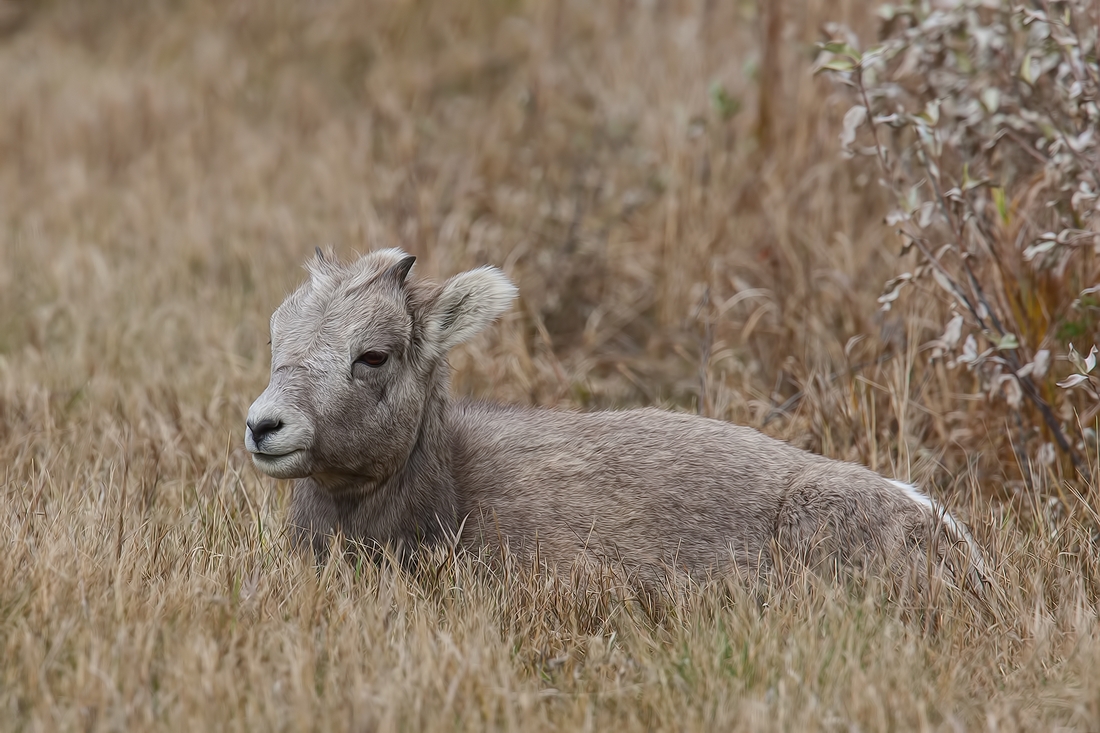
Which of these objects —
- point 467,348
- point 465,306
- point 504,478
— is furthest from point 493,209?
point 504,478

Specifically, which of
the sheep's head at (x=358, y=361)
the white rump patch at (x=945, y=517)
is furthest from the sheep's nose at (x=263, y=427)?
the white rump patch at (x=945, y=517)

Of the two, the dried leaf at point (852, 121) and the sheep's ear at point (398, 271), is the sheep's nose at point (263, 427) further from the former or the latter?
the dried leaf at point (852, 121)

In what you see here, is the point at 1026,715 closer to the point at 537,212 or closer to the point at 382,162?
the point at 537,212

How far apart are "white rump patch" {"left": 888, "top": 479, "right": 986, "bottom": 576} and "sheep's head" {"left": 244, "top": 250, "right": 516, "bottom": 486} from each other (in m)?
1.70

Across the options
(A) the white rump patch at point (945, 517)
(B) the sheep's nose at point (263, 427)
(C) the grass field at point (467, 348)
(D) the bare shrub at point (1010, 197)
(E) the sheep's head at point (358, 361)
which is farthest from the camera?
(D) the bare shrub at point (1010, 197)

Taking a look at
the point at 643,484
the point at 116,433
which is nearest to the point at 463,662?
the point at 643,484

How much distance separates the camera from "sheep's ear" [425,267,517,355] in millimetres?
5121

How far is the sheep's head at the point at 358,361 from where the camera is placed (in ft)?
15.0

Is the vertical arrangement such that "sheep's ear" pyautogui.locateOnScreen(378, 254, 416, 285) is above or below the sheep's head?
above

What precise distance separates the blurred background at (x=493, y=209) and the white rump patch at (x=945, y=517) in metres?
0.52

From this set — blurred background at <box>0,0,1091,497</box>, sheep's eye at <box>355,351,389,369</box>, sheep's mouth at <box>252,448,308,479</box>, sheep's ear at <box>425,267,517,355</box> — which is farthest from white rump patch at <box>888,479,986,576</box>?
sheep's mouth at <box>252,448,308,479</box>

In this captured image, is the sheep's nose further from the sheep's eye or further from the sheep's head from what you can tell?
the sheep's eye

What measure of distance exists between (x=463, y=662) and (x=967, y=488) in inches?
109

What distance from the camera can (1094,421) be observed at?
6.03m
